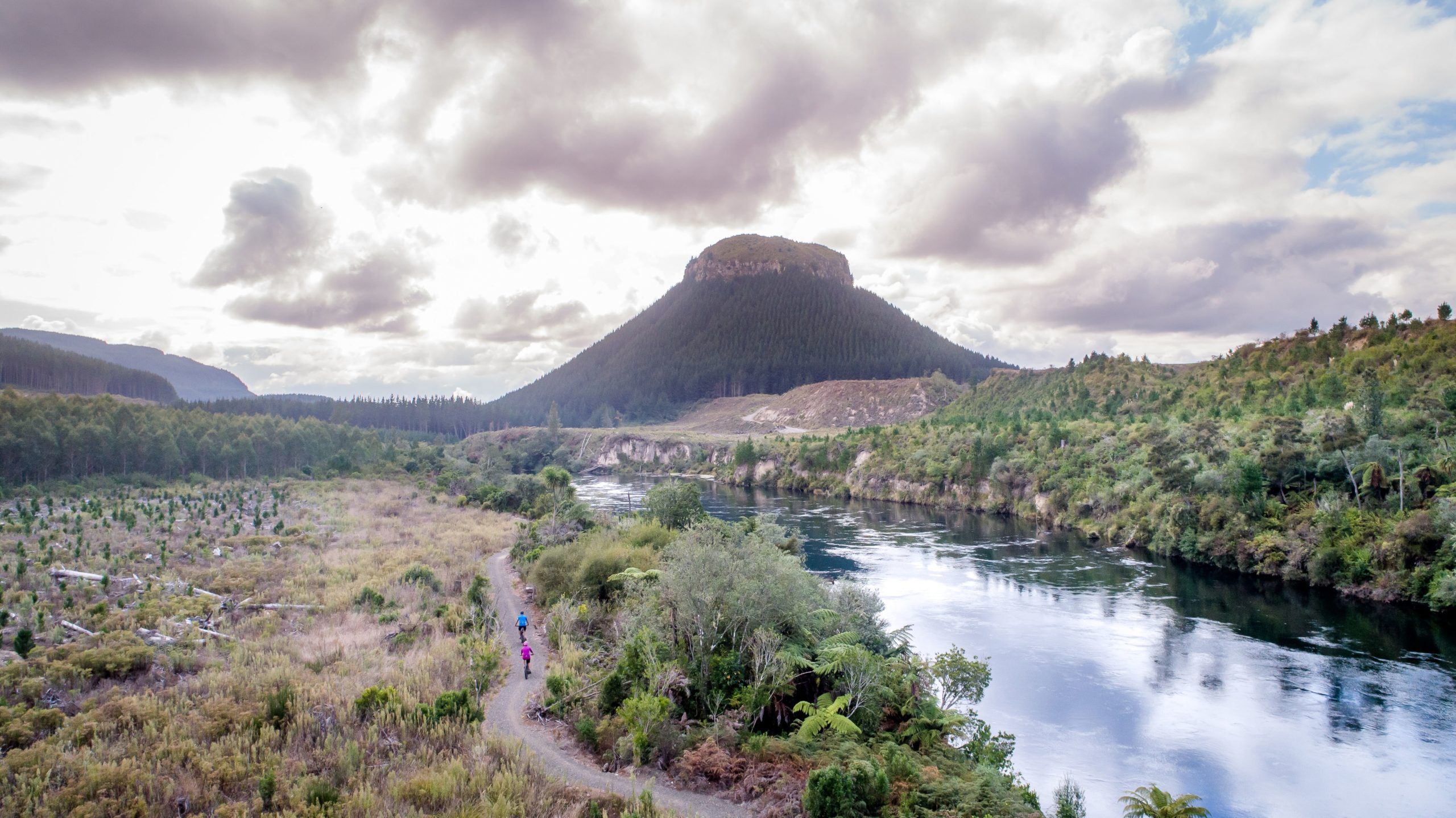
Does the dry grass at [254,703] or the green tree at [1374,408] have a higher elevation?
the green tree at [1374,408]

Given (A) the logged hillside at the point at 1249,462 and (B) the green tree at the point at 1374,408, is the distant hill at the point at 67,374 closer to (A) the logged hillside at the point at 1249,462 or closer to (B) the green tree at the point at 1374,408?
(A) the logged hillside at the point at 1249,462

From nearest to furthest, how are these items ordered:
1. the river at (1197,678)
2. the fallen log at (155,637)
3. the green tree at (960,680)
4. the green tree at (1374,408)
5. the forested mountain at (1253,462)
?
the river at (1197,678)
the fallen log at (155,637)
the green tree at (960,680)
the forested mountain at (1253,462)
the green tree at (1374,408)

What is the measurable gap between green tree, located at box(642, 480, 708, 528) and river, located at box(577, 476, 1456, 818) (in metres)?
9.89

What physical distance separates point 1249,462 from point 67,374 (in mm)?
216557

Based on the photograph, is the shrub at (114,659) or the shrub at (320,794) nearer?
the shrub at (320,794)

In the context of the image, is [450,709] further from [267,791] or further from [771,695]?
[771,695]

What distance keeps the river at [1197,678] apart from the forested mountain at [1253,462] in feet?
8.50

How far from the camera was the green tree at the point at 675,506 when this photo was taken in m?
41.8

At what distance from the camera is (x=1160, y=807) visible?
51.1ft

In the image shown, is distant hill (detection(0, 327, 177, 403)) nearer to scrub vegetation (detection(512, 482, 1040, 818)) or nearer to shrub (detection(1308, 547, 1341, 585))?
scrub vegetation (detection(512, 482, 1040, 818))

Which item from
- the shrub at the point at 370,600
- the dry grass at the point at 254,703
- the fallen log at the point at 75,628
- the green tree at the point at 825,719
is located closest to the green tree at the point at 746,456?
the dry grass at the point at 254,703

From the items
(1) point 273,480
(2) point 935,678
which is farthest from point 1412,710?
(1) point 273,480

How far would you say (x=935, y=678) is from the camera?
2444 centimetres

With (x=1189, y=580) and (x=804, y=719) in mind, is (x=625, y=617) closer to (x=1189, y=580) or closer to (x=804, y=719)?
(x=804, y=719)
